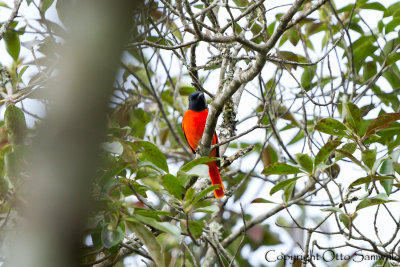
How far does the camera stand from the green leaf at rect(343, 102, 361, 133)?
264cm

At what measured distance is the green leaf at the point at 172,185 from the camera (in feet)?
7.37

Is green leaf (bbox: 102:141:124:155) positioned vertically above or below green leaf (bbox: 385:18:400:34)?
below

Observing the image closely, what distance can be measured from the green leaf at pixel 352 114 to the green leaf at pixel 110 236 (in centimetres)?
136

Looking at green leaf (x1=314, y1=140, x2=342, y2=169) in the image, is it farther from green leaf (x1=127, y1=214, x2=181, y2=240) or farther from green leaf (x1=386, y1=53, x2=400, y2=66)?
green leaf (x1=386, y1=53, x2=400, y2=66)

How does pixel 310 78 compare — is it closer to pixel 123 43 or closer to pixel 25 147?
pixel 25 147

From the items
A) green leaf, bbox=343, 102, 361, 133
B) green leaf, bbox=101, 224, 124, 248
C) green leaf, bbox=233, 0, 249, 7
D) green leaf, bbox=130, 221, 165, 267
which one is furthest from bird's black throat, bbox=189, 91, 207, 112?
green leaf, bbox=101, 224, 124, 248

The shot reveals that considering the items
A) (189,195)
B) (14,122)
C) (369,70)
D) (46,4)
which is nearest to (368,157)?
(189,195)

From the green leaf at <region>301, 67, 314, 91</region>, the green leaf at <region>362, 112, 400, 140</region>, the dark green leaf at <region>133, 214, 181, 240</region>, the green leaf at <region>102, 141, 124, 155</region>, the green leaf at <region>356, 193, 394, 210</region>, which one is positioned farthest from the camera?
the green leaf at <region>301, 67, 314, 91</region>

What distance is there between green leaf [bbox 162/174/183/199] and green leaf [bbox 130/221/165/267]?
0.21 meters

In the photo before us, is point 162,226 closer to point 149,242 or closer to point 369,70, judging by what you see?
point 149,242

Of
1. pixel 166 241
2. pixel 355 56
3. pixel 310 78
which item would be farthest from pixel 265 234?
pixel 166 241

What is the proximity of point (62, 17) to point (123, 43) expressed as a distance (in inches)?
108

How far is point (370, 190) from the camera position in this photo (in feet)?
9.18

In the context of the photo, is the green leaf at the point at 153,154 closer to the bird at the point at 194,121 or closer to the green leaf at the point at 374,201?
the green leaf at the point at 374,201
